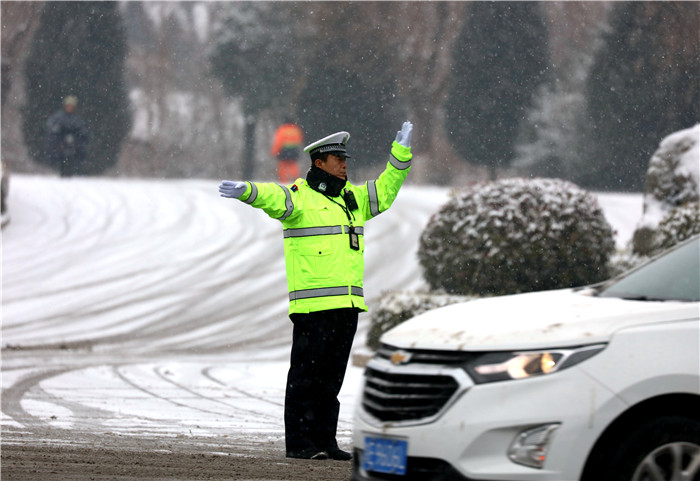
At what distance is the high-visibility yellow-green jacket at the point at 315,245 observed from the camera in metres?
7.18

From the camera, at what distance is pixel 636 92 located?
33.9 metres

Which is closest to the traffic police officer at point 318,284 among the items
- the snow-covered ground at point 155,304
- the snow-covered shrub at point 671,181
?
the snow-covered ground at point 155,304

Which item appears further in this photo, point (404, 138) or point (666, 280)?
point (404, 138)

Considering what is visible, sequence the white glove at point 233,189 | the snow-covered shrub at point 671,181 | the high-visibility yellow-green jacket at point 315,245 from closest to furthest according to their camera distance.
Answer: the white glove at point 233,189 < the high-visibility yellow-green jacket at point 315,245 < the snow-covered shrub at point 671,181

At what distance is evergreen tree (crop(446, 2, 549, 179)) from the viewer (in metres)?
37.8

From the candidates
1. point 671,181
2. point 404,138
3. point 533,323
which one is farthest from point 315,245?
point 671,181

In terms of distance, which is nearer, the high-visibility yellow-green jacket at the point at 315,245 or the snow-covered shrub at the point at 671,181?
the high-visibility yellow-green jacket at the point at 315,245

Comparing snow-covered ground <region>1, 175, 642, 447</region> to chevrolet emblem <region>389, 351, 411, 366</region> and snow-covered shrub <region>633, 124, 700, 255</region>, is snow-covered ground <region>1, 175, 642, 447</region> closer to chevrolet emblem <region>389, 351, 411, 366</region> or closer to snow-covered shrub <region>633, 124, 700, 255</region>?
chevrolet emblem <region>389, 351, 411, 366</region>

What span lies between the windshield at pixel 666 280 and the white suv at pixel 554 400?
11.5 inches

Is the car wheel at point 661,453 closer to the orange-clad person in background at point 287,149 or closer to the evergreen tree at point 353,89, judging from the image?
the orange-clad person in background at point 287,149

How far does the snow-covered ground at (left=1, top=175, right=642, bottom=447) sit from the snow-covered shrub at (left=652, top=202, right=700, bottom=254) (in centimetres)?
393

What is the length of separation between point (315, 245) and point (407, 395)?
2.62 meters

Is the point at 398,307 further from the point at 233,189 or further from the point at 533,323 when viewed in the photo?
the point at 533,323

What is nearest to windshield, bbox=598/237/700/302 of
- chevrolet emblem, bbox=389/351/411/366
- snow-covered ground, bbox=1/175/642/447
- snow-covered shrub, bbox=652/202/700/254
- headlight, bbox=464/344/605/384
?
headlight, bbox=464/344/605/384
